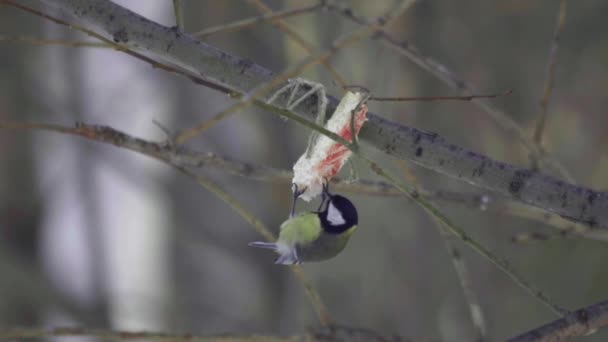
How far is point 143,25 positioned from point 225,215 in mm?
3593

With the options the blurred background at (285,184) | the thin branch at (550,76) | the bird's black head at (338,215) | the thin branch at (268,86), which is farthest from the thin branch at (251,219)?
the blurred background at (285,184)

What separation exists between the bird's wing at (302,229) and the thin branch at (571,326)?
1.29ft

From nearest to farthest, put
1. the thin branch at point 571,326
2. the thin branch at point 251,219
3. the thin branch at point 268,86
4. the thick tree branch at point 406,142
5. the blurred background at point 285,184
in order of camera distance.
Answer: the thin branch at point 268,86
the thin branch at point 571,326
the thick tree branch at point 406,142
the thin branch at point 251,219
the blurred background at point 285,184

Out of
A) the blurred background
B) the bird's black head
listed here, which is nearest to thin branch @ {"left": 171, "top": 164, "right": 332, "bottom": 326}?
the bird's black head

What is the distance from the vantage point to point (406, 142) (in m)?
1.10

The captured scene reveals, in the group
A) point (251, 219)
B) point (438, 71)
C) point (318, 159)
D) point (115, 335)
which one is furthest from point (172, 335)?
point (438, 71)

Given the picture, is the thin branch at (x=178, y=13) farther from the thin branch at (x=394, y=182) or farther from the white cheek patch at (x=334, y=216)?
the white cheek patch at (x=334, y=216)

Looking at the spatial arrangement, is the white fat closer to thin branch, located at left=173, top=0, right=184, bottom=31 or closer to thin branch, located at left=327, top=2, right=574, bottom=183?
thin branch, located at left=173, top=0, right=184, bottom=31

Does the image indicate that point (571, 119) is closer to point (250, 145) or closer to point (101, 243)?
point (250, 145)

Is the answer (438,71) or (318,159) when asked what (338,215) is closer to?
(318,159)

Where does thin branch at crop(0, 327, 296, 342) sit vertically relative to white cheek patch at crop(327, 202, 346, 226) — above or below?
below

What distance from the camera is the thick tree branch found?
3.62 feet

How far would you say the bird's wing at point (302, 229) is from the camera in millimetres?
1219

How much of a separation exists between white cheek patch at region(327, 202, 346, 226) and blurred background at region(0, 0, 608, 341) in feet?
4.09
